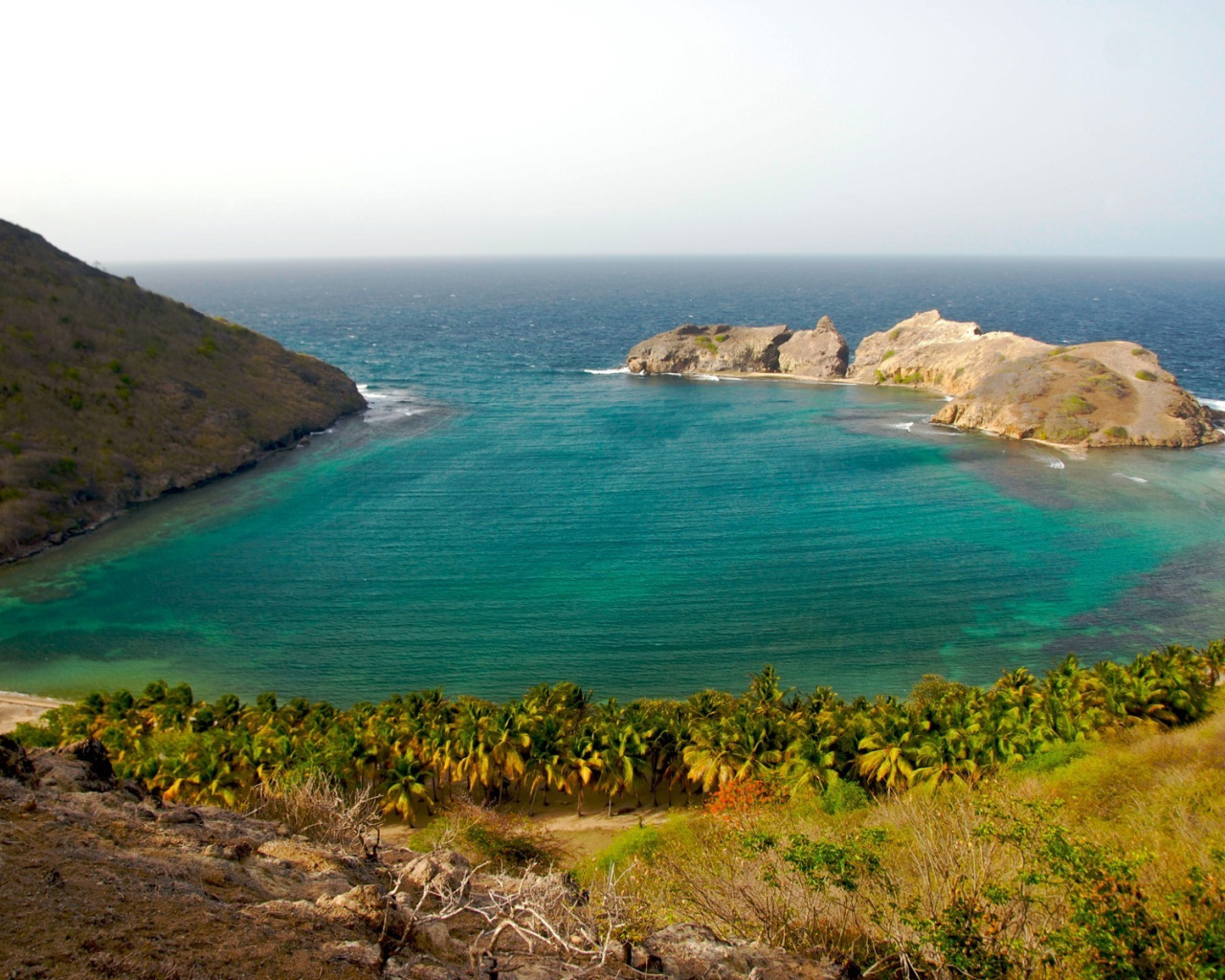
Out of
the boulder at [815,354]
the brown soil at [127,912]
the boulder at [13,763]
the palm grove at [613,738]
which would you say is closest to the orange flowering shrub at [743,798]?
the palm grove at [613,738]

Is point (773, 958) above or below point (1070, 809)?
above

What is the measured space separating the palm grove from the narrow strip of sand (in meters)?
3.80

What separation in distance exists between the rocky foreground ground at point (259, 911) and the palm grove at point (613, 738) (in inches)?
366

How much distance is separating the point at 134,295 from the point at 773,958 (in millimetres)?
102706

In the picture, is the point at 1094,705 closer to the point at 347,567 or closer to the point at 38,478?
the point at 347,567

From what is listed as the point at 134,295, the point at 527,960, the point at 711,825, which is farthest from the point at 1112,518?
the point at 134,295

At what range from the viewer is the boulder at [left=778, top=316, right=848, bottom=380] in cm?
12388

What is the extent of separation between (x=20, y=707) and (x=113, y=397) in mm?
45972

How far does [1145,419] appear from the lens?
84062 mm

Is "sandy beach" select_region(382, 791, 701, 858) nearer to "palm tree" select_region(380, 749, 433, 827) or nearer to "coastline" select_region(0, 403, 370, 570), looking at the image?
"palm tree" select_region(380, 749, 433, 827)

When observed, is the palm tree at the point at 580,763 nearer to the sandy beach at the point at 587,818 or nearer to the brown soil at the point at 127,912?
the sandy beach at the point at 587,818

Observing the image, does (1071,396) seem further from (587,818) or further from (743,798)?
(587,818)

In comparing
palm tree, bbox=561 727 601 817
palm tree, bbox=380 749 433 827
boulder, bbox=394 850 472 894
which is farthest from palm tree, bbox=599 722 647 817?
boulder, bbox=394 850 472 894

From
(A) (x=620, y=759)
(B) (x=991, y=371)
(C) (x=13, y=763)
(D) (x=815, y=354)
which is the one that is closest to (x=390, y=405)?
(D) (x=815, y=354)
